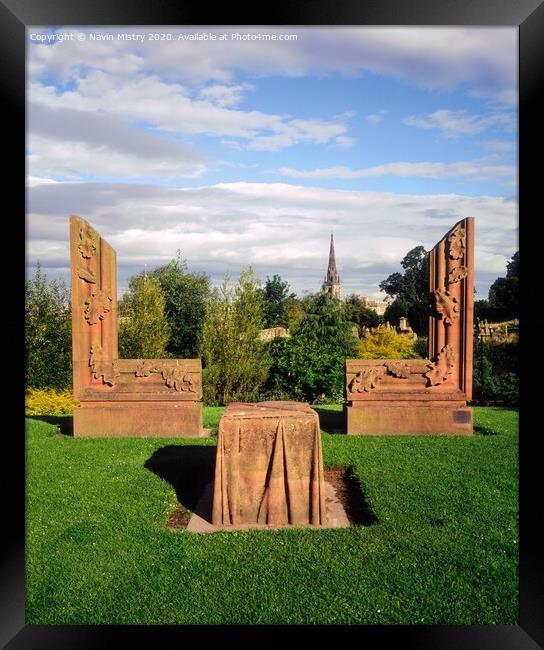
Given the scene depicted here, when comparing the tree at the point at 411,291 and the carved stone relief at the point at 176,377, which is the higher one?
the tree at the point at 411,291

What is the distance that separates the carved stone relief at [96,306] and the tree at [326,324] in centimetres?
1680

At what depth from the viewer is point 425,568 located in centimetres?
520

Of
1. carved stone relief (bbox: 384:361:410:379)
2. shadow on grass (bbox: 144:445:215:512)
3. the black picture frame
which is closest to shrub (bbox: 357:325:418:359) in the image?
carved stone relief (bbox: 384:361:410:379)

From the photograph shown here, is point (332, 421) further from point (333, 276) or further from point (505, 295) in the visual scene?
point (333, 276)

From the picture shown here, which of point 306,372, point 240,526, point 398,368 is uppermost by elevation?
point 398,368

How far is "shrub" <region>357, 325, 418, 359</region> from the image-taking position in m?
22.9

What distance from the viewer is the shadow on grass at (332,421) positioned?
39.2 ft

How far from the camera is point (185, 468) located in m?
8.70

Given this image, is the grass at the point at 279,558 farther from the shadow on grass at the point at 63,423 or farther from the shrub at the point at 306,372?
the shrub at the point at 306,372

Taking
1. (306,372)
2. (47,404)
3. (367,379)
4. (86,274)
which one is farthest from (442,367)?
(47,404)

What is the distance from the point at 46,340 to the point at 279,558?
54.3 ft

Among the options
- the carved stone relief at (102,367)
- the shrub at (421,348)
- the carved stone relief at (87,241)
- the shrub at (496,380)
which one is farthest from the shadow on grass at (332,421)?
the shrub at (421,348)
